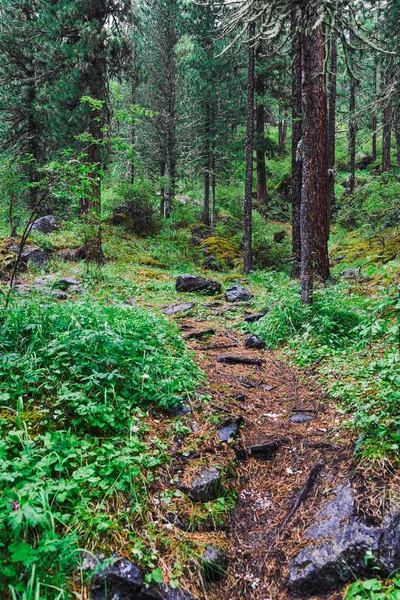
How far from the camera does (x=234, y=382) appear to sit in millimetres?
4629

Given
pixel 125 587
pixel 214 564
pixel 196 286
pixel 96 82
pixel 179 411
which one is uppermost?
pixel 96 82

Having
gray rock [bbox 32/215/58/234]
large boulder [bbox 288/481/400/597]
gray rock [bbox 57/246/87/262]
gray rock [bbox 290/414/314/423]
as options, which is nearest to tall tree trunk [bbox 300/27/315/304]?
gray rock [bbox 290/414/314/423]

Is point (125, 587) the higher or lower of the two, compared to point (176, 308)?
lower

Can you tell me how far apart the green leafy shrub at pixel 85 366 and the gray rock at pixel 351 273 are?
6773mm

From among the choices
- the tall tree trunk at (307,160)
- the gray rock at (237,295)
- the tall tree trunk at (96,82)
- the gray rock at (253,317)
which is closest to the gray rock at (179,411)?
the tall tree trunk at (307,160)

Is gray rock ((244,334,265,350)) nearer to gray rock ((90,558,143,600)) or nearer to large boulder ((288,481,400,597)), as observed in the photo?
large boulder ((288,481,400,597))

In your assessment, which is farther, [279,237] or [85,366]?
[279,237]

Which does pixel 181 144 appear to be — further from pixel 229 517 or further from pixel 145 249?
pixel 229 517

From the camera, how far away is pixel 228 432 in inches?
135

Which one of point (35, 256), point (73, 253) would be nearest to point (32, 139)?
Result: point (73, 253)

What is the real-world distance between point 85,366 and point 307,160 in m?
5.00

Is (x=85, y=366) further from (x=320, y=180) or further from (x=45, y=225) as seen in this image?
(x=45, y=225)

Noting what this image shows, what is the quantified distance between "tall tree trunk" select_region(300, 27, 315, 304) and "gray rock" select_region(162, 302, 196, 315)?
2.73 m

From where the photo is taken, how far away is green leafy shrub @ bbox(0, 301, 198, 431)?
2979 mm
